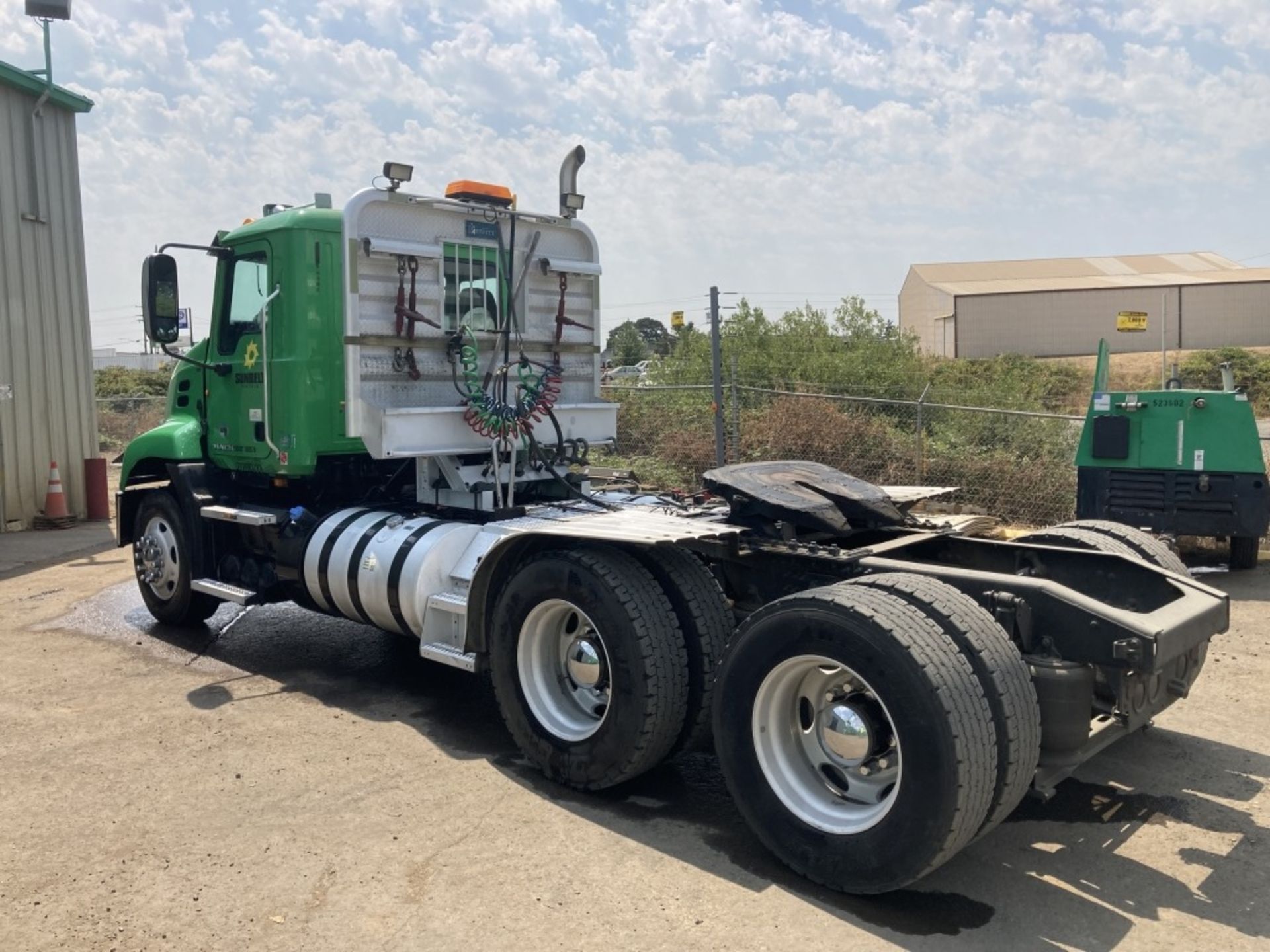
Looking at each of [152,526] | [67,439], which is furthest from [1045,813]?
[67,439]

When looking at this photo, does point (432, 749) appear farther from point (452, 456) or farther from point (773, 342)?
point (773, 342)

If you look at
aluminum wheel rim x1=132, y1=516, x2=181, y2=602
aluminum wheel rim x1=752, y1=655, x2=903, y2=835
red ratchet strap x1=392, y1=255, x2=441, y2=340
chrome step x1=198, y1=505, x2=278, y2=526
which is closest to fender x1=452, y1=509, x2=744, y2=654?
aluminum wheel rim x1=752, y1=655, x2=903, y2=835

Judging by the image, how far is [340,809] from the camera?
4633 millimetres

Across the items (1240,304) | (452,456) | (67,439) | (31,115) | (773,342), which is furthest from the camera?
(1240,304)

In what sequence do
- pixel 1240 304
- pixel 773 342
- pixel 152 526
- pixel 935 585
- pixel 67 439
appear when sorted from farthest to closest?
pixel 1240 304 → pixel 773 342 → pixel 67 439 → pixel 152 526 → pixel 935 585

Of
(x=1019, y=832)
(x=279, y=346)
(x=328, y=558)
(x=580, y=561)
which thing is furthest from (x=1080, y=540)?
(x=279, y=346)

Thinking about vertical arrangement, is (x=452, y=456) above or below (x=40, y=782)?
above

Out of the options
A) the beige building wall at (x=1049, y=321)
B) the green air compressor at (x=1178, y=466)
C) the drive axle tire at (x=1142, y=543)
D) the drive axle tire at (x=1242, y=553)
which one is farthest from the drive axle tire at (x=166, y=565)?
the beige building wall at (x=1049, y=321)

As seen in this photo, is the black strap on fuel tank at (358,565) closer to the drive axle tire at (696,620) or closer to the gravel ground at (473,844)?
the gravel ground at (473,844)

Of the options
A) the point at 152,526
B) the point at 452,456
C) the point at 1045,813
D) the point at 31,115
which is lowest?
the point at 1045,813

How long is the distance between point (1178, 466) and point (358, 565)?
6.73 metres

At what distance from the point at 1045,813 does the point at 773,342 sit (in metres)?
13.4

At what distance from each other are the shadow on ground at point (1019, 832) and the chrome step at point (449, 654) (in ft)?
1.30

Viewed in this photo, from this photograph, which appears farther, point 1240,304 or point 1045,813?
point 1240,304
